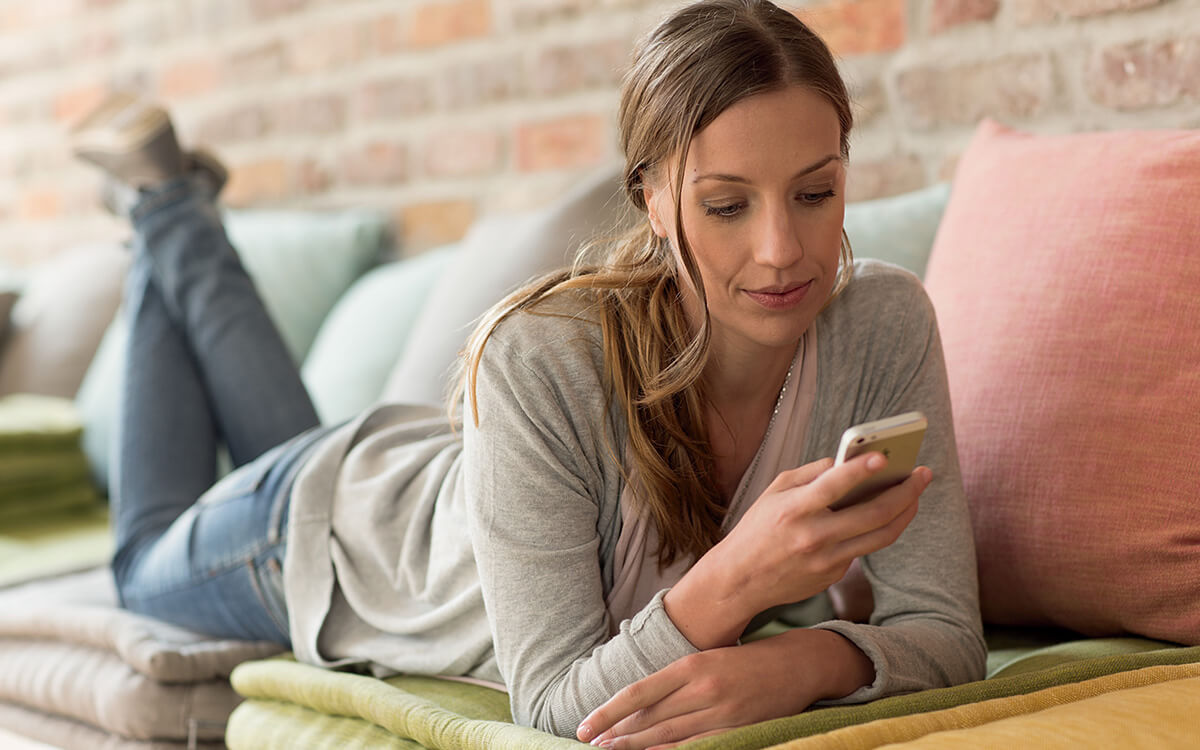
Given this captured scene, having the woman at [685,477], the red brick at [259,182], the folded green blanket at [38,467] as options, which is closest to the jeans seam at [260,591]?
the woman at [685,477]

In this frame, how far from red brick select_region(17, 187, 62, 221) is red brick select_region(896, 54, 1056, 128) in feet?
7.99

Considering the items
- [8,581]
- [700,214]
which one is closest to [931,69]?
[700,214]

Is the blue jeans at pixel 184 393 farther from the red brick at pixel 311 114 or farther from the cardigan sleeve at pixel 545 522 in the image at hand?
the red brick at pixel 311 114

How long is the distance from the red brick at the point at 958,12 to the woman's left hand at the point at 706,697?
96 cm

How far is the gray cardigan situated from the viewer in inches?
37.4

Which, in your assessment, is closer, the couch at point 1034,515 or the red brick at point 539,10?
the couch at point 1034,515


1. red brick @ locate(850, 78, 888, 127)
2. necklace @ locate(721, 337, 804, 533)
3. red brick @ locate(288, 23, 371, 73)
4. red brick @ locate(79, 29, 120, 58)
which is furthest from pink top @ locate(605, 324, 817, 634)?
red brick @ locate(79, 29, 120, 58)

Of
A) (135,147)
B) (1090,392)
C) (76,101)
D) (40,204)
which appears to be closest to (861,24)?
(1090,392)

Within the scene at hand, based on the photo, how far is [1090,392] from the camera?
3.45 ft

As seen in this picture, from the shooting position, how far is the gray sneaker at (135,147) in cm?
177

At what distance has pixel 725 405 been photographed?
1.07 meters

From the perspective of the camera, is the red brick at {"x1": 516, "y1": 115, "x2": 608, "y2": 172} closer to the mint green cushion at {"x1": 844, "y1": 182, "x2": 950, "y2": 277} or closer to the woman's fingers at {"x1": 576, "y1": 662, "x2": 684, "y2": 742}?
the mint green cushion at {"x1": 844, "y1": 182, "x2": 950, "y2": 277}

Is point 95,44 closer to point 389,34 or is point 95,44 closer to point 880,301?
point 389,34

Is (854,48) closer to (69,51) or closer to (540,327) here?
(540,327)
